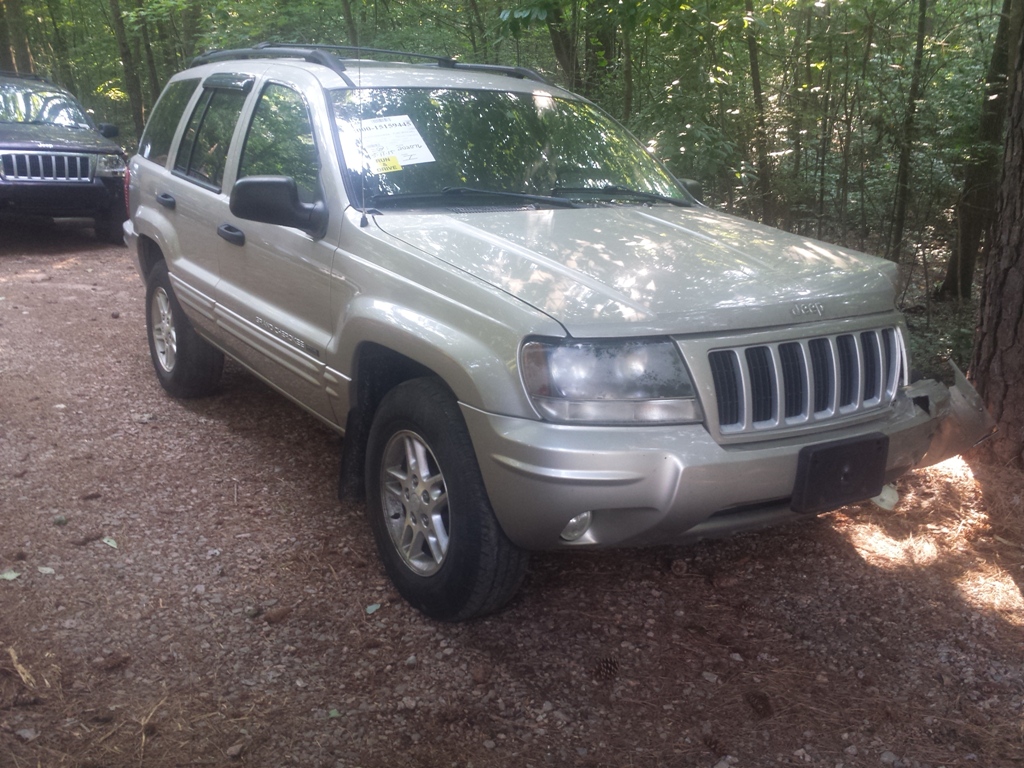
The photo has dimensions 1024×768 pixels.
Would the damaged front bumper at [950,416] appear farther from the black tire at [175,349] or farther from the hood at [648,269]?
the black tire at [175,349]

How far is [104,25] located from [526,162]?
2246 cm

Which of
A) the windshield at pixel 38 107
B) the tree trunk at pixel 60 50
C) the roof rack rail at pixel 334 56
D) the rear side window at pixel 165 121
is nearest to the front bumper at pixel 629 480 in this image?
the roof rack rail at pixel 334 56

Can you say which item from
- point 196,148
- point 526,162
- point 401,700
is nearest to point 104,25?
point 196,148

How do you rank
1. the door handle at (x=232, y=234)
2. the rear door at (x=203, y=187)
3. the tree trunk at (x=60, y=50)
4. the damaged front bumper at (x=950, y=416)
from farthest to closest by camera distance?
the tree trunk at (x=60, y=50), the rear door at (x=203, y=187), the door handle at (x=232, y=234), the damaged front bumper at (x=950, y=416)

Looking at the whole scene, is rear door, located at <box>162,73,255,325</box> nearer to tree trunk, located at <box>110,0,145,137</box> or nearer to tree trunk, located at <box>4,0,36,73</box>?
tree trunk, located at <box>110,0,145,137</box>

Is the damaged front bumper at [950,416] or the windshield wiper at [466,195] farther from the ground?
the windshield wiper at [466,195]

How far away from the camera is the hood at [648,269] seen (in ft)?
9.29

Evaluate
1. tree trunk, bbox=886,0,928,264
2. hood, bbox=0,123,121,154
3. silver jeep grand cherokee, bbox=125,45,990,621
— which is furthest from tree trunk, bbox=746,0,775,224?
hood, bbox=0,123,121,154

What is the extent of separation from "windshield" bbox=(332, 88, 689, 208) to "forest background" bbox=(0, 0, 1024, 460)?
212cm

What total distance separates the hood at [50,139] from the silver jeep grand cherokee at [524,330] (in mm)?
6597

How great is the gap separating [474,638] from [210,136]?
3.02 meters

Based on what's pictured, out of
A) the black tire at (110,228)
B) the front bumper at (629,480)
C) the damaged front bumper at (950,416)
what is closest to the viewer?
the front bumper at (629,480)

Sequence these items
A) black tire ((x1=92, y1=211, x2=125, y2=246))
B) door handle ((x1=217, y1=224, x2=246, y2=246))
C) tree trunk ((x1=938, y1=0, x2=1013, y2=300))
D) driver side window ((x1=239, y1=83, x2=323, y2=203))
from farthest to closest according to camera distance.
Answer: black tire ((x1=92, y1=211, x2=125, y2=246))
tree trunk ((x1=938, y1=0, x2=1013, y2=300))
door handle ((x1=217, y1=224, x2=246, y2=246))
driver side window ((x1=239, y1=83, x2=323, y2=203))

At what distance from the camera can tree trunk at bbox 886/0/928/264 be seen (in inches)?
240
